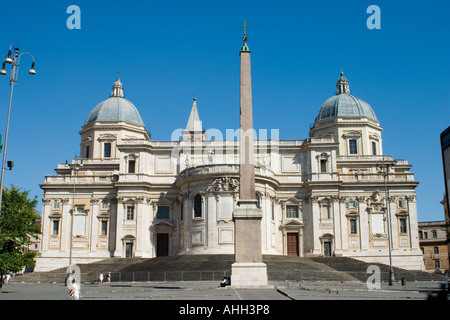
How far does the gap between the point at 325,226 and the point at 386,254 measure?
7.49 meters

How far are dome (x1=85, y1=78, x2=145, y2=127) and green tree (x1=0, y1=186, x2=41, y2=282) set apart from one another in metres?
34.7

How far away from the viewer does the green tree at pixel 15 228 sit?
32.0m

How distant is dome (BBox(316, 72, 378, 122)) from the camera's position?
67312mm

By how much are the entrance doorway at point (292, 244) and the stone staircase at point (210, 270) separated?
4.68m

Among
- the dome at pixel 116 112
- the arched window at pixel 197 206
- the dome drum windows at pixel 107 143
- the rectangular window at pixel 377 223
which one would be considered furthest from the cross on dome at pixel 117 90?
the rectangular window at pixel 377 223

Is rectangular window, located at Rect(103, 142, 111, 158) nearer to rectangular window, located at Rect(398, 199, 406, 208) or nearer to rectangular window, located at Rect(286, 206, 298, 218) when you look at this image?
rectangular window, located at Rect(286, 206, 298, 218)

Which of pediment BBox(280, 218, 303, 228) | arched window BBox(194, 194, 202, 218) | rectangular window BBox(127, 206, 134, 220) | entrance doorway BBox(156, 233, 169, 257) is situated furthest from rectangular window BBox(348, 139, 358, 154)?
rectangular window BBox(127, 206, 134, 220)

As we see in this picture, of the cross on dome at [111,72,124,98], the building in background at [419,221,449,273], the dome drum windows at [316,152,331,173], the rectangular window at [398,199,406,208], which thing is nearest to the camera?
the rectangular window at [398,199,406,208]

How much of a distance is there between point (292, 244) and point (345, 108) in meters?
20.7

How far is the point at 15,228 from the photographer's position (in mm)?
32812

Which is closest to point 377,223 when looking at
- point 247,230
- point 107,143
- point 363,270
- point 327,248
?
point 327,248

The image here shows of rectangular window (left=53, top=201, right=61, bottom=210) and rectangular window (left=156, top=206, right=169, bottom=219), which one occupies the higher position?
rectangular window (left=53, top=201, right=61, bottom=210)

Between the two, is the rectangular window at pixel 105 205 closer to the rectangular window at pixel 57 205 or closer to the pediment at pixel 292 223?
the rectangular window at pixel 57 205
